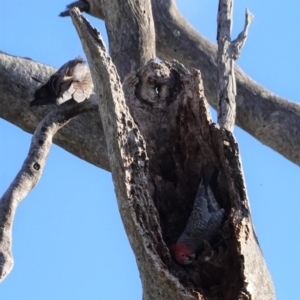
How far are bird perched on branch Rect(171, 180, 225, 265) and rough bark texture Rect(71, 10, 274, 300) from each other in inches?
1.1

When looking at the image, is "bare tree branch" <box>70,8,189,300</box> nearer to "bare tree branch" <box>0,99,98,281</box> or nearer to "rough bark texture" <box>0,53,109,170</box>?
"bare tree branch" <box>0,99,98,281</box>

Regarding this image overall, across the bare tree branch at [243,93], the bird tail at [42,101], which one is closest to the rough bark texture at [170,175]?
the bird tail at [42,101]

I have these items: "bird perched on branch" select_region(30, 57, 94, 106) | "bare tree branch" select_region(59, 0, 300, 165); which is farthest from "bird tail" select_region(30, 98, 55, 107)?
"bare tree branch" select_region(59, 0, 300, 165)

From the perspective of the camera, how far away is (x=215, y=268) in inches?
83.7

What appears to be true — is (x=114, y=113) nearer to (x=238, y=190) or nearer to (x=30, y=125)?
(x=238, y=190)

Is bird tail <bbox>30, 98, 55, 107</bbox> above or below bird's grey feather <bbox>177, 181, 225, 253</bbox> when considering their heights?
above

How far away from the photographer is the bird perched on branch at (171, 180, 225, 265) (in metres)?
2.18

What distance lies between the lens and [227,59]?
3.16 meters

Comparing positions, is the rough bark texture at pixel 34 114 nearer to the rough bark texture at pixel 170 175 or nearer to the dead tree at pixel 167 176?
the dead tree at pixel 167 176

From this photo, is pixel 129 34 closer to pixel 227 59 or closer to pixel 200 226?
pixel 227 59

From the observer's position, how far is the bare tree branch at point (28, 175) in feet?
8.43

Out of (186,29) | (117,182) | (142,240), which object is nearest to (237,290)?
(142,240)

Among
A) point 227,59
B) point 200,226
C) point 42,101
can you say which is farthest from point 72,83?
point 200,226

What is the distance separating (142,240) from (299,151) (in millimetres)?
2141
